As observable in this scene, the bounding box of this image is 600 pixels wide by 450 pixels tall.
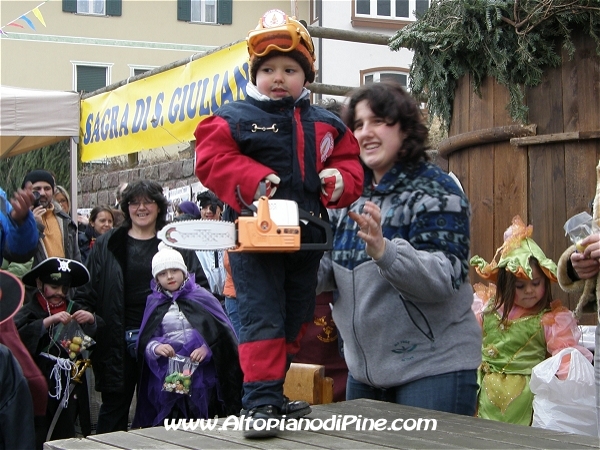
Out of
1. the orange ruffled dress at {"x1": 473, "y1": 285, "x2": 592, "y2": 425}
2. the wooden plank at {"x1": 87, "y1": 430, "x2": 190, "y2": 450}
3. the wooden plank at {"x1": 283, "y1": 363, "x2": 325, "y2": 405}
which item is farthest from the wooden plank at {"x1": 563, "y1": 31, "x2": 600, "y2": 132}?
the wooden plank at {"x1": 87, "y1": 430, "x2": 190, "y2": 450}

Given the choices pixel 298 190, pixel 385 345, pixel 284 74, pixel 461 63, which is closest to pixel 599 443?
pixel 385 345

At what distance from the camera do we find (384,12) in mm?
23344

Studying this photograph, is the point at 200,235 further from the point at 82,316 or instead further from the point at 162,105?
the point at 162,105

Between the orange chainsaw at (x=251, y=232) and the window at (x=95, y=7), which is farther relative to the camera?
the window at (x=95, y=7)

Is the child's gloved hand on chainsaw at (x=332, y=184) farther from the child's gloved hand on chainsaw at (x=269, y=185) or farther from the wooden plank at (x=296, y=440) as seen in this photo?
the wooden plank at (x=296, y=440)

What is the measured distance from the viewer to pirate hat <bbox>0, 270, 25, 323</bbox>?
438 centimetres

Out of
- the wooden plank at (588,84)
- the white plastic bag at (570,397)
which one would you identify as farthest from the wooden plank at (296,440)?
the wooden plank at (588,84)

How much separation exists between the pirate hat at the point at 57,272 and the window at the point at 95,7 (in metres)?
18.6

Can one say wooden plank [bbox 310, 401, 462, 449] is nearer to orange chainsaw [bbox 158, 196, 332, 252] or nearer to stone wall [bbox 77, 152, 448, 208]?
orange chainsaw [bbox 158, 196, 332, 252]

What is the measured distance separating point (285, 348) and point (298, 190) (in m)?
0.51

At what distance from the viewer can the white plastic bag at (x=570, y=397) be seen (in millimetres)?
4027

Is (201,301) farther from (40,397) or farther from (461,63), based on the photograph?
(461,63)

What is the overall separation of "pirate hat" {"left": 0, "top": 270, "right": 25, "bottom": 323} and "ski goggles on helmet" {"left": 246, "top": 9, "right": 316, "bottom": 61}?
7.35 ft

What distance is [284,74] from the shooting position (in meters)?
2.76
